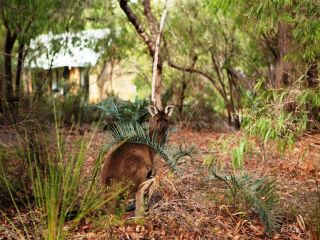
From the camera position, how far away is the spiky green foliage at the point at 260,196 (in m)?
5.73

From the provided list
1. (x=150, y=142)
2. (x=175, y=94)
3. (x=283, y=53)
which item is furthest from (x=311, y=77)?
(x=175, y=94)

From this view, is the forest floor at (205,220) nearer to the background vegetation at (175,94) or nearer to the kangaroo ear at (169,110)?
the background vegetation at (175,94)

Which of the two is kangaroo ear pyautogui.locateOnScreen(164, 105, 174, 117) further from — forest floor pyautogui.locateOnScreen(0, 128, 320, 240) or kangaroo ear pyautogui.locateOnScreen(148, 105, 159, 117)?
forest floor pyautogui.locateOnScreen(0, 128, 320, 240)

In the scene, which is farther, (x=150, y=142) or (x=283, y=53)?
(x=283, y=53)

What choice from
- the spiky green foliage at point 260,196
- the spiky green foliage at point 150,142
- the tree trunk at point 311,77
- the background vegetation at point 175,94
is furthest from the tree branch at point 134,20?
the spiky green foliage at point 260,196

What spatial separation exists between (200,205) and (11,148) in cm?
263

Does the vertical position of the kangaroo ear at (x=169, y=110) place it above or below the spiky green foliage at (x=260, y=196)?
above

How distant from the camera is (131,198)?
Result: 6148 mm

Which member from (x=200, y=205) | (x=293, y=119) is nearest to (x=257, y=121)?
(x=293, y=119)

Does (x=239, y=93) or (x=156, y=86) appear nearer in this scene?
(x=156, y=86)

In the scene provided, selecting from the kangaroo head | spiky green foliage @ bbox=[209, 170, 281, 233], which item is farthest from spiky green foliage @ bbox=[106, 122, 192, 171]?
the kangaroo head

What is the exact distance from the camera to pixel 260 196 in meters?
5.88

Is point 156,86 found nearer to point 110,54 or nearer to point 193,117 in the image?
point 193,117

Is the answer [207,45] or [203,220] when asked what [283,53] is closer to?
[207,45]
